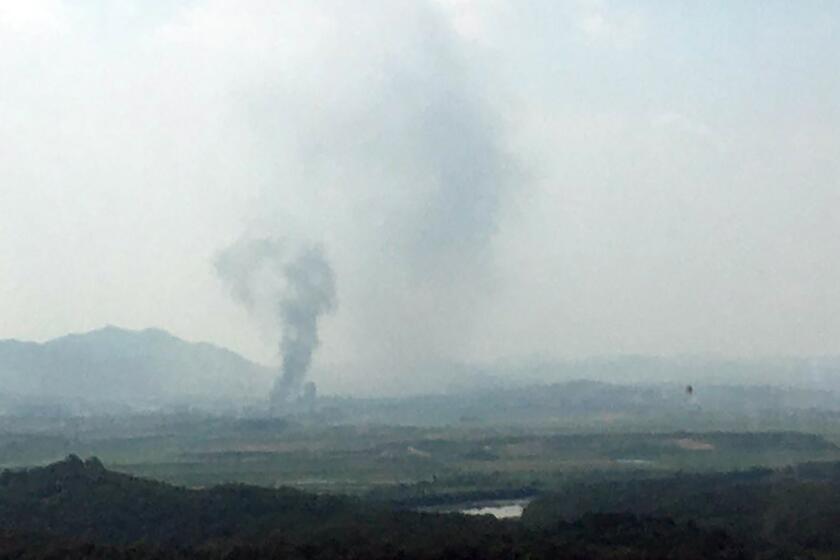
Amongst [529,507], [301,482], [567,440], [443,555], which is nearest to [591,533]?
[443,555]

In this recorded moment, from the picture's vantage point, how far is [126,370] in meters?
155

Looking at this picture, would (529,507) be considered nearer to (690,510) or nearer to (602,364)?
(690,510)

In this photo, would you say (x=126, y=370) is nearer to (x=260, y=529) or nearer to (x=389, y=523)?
(x=260, y=529)

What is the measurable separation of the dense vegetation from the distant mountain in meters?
86.2

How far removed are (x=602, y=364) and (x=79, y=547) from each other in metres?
165

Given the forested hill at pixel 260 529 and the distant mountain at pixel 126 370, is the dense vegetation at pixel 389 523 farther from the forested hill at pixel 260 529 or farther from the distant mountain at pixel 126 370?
the distant mountain at pixel 126 370

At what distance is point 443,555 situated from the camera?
960 inches

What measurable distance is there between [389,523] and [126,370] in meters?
129

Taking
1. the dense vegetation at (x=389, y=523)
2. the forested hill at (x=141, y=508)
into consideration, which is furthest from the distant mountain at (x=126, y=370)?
the dense vegetation at (x=389, y=523)

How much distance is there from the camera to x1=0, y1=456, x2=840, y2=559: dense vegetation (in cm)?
2544

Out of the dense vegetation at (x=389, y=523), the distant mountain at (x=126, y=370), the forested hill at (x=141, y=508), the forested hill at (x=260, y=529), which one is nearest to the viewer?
the forested hill at (x=260, y=529)

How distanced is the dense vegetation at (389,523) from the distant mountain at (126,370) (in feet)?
283

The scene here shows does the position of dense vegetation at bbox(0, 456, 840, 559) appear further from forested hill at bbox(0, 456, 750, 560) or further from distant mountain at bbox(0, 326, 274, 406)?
distant mountain at bbox(0, 326, 274, 406)

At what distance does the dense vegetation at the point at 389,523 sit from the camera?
25438 millimetres
